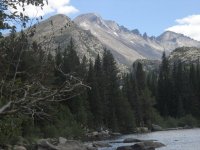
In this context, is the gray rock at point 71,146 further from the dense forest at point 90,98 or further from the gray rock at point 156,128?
the gray rock at point 156,128

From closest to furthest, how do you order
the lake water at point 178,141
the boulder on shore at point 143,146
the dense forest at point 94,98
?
the dense forest at point 94,98, the boulder on shore at point 143,146, the lake water at point 178,141

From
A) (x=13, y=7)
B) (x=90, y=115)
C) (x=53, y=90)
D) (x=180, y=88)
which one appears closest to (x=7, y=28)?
(x=13, y=7)

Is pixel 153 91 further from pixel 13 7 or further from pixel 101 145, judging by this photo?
pixel 13 7

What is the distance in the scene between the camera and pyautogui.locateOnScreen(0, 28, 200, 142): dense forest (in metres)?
10.5

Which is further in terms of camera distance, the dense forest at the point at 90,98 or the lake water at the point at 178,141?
the lake water at the point at 178,141

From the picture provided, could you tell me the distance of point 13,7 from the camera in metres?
12.1

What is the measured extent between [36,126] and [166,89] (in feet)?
266

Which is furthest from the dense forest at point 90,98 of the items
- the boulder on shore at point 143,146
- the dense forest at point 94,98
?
the boulder on shore at point 143,146

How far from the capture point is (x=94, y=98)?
97.8 meters

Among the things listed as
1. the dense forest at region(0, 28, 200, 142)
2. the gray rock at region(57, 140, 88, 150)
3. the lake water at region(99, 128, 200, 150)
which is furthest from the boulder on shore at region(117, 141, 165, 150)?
the dense forest at region(0, 28, 200, 142)

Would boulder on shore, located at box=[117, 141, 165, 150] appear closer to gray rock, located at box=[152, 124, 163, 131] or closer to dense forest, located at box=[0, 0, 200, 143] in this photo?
dense forest, located at box=[0, 0, 200, 143]

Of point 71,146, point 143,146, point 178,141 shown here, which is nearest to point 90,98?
point 178,141

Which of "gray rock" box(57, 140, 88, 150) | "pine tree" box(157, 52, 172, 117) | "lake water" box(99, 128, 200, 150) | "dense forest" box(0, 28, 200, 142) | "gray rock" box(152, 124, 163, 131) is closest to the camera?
"dense forest" box(0, 28, 200, 142)

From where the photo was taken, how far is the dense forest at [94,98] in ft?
34.4
